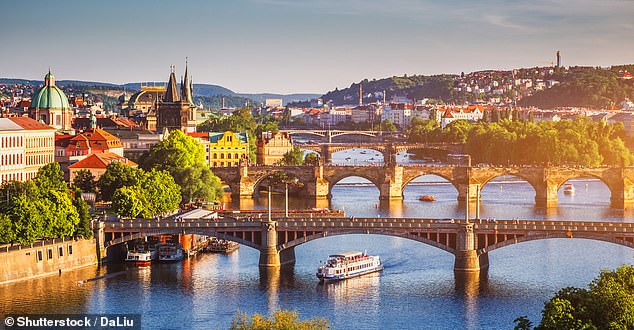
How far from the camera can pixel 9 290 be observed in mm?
47844

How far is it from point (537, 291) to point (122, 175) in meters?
25.7

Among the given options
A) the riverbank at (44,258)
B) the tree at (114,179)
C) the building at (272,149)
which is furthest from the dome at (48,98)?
the riverbank at (44,258)

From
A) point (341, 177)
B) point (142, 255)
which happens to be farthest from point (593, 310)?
point (341, 177)

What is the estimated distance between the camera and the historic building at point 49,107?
9225 centimetres

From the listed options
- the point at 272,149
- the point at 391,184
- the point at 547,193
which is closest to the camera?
the point at 547,193

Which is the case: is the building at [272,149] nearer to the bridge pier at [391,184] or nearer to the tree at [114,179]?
the bridge pier at [391,184]

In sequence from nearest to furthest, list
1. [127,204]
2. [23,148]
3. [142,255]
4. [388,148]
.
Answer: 1. [142,255]
2. [127,204]
3. [23,148]
4. [388,148]

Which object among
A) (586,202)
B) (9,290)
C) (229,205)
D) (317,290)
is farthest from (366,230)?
(586,202)

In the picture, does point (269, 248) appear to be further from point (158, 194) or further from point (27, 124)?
point (27, 124)

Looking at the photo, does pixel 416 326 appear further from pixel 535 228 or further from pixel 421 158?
pixel 421 158

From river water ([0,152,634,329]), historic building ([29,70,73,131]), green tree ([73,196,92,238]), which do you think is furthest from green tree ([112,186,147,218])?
historic building ([29,70,73,131])

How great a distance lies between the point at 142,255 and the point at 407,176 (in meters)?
38.6

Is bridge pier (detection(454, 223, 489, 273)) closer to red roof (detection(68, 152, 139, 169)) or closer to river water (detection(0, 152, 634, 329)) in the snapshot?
river water (detection(0, 152, 634, 329))

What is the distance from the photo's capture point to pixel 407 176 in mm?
91562
